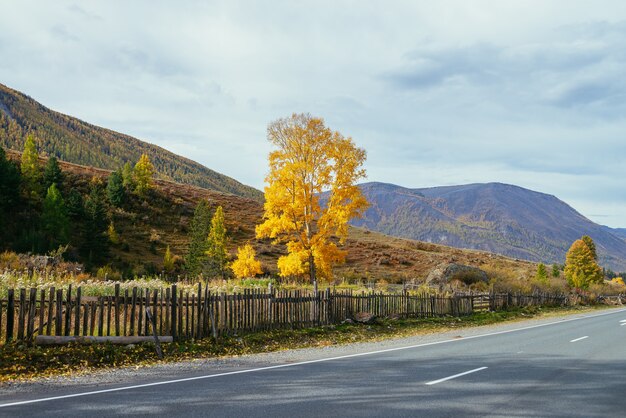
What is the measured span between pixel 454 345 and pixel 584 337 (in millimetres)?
6255

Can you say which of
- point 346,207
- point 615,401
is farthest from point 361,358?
point 346,207

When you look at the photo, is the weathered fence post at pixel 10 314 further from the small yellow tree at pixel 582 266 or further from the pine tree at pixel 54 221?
the small yellow tree at pixel 582 266

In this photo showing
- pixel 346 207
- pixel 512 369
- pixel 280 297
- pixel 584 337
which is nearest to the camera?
pixel 512 369

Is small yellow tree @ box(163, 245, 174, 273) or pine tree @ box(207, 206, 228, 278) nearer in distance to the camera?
pine tree @ box(207, 206, 228, 278)

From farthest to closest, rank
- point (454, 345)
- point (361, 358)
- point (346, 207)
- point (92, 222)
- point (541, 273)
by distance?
point (541, 273)
point (92, 222)
point (346, 207)
point (454, 345)
point (361, 358)

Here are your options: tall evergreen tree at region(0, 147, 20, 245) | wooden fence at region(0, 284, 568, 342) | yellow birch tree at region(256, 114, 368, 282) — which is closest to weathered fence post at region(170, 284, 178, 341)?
wooden fence at region(0, 284, 568, 342)

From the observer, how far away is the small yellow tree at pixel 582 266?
81938 millimetres

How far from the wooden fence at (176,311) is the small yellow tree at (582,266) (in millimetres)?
68003

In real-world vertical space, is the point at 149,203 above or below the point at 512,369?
above

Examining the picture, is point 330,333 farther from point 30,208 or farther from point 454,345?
point 30,208

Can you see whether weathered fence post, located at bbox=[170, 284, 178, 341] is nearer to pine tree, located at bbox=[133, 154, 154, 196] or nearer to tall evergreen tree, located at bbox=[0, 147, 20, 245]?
tall evergreen tree, located at bbox=[0, 147, 20, 245]

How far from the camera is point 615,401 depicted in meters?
8.20

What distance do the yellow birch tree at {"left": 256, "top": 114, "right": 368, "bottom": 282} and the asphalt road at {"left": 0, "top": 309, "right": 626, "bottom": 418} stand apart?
64.0 feet

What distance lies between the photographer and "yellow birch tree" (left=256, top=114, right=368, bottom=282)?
32.1 m
